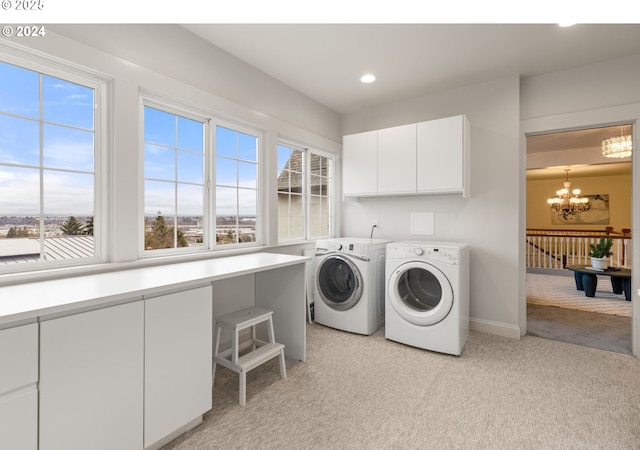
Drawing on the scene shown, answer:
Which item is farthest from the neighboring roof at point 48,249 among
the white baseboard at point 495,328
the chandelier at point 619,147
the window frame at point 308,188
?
the chandelier at point 619,147

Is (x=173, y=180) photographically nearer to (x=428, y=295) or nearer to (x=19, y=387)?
(x=19, y=387)

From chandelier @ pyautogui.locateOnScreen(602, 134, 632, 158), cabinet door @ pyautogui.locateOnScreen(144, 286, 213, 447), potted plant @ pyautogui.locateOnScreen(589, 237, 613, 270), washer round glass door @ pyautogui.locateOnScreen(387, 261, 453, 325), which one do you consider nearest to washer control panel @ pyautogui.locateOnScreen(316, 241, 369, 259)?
washer round glass door @ pyautogui.locateOnScreen(387, 261, 453, 325)

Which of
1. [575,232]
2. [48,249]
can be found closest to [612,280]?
[575,232]

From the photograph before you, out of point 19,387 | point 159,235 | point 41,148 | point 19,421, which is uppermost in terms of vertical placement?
point 41,148

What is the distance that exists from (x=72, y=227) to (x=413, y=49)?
282 centimetres

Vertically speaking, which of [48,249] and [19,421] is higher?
[48,249]

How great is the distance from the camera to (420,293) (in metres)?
2.94

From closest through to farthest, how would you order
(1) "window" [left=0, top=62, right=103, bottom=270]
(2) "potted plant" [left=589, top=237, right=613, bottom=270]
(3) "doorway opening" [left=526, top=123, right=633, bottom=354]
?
(1) "window" [left=0, top=62, right=103, bottom=270] < (3) "doorway opening" [left=526, top=123, right=633, bottom=354] < (2) "potted plant" [left=589, top=237, right=613, bottom=270]

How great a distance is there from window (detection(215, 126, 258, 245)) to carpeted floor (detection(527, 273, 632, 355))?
3.11m

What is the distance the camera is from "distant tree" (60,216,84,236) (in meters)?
1.81

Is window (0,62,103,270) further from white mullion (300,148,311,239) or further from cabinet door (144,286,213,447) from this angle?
white mullion (300,148,311,239)

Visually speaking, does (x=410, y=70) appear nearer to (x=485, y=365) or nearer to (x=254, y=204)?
(x=254, y=204)

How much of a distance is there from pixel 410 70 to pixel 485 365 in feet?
8.86
